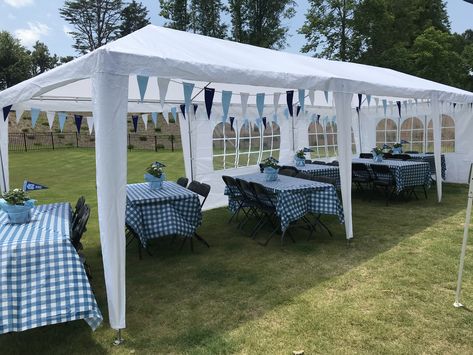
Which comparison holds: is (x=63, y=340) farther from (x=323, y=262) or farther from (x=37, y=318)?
(x=323, y=262)

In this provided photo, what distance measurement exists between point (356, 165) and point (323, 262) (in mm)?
3397

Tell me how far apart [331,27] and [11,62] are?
95.5ft

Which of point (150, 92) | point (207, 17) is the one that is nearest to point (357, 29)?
point (207, 17)

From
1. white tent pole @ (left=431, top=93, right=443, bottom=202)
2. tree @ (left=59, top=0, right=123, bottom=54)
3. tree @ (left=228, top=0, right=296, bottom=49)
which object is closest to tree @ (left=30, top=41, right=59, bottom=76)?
tree @ (left=59, top=0, right=123, bottom=54)

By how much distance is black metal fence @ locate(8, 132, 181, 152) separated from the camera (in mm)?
22594

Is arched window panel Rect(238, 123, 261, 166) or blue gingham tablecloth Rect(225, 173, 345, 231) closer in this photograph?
blue gingham tablecloth Rect(225, 173, 345, 231)

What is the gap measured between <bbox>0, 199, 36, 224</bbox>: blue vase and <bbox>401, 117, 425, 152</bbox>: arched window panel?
10.0m

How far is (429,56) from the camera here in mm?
18625

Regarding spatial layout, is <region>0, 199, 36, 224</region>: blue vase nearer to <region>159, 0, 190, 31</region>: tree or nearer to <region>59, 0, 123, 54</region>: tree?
<region>159, 0, 190, 31</region>: tree

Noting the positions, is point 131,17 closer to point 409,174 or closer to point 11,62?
point 11,62

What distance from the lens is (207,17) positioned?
23500 mm

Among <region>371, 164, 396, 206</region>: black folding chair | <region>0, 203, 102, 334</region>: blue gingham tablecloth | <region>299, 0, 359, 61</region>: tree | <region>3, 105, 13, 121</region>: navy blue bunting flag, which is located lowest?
<region>0, 203, 102, 334</region>: blue gingham tablecloth

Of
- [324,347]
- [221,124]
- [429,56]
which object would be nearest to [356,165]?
[221,124]

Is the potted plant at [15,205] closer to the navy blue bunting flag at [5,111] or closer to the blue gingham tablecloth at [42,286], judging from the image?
the blue gingham tablecloth at [42,286]
